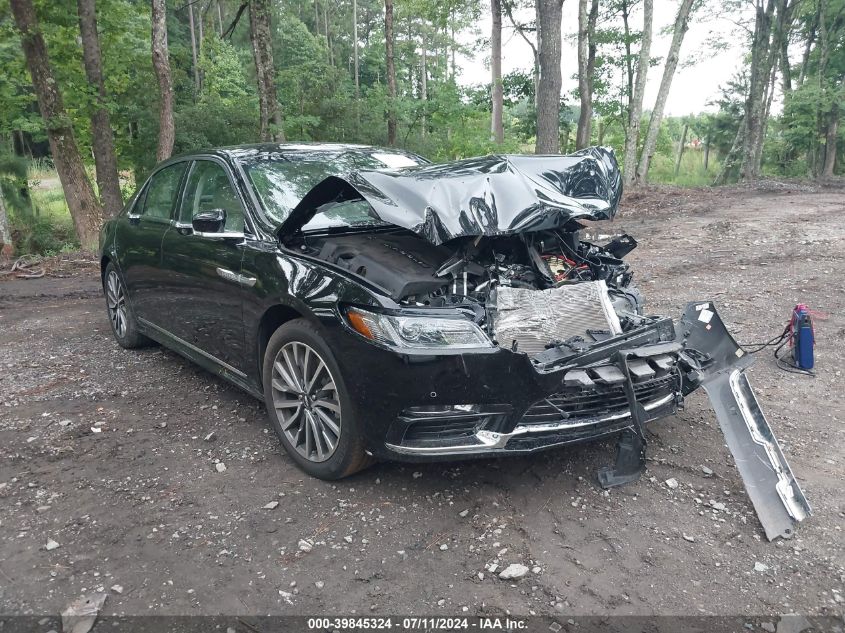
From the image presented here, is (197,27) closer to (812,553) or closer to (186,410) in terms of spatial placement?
(186,410)

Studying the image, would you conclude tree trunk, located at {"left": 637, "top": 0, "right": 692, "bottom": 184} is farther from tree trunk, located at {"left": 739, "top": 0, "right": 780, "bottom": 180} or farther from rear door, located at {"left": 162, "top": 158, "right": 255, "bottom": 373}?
rear door, located at {"left": 162, "top": 158, "right": 255, "bottom": 373}

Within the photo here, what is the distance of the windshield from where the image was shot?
12.9 feet

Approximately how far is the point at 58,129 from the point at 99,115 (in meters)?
1.03

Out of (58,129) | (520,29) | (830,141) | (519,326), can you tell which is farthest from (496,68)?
(519,326)

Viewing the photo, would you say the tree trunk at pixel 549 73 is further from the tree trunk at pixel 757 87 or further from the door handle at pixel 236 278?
the tree trunk at pixel 757 87

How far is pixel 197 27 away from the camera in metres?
39.4

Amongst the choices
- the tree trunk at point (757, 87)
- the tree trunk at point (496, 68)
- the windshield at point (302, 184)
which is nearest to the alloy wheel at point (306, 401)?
the windshield at point (302, 184)

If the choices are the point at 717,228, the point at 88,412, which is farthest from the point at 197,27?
the point at 88,412

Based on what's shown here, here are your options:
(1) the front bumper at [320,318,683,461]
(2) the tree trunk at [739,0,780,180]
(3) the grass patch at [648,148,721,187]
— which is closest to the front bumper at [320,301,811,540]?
(1) the front bumper at [320,318,683,461]

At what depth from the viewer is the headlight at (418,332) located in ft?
9.48

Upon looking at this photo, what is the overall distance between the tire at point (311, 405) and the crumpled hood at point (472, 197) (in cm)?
72

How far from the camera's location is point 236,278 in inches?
149

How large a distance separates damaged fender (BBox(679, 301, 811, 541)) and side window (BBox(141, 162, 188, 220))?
147 inches

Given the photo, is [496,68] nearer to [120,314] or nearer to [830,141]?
[830,141]
